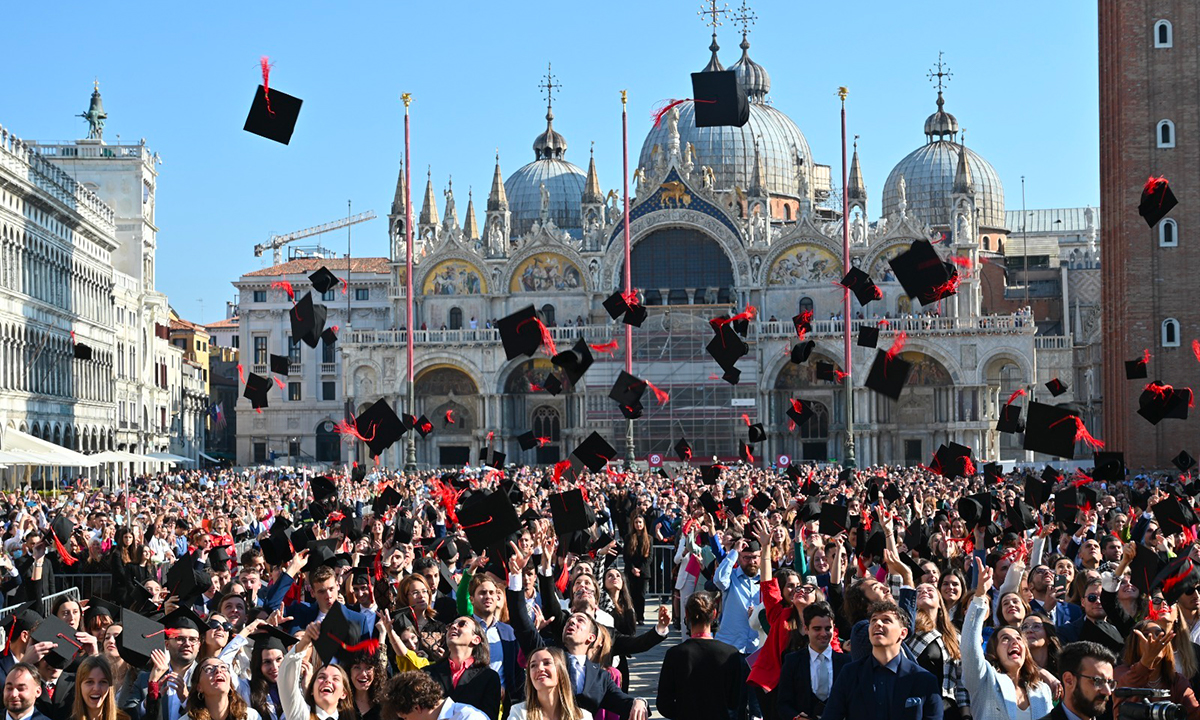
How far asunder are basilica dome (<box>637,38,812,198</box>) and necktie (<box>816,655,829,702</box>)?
6773cm

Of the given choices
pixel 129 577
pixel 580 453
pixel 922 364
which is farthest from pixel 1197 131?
pixel 129 577

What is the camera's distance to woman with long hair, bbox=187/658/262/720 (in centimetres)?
778

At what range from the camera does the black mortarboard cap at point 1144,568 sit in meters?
11.9

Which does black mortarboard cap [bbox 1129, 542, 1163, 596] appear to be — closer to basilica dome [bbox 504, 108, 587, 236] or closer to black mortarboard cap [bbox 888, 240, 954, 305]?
black mortarboard cap [bbox 888, 240, 954, 305]

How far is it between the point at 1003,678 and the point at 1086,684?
985 millimetres

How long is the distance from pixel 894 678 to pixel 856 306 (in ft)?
201

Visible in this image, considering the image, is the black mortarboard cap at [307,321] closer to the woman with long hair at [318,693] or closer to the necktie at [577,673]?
the woman with long hair at [318,693]

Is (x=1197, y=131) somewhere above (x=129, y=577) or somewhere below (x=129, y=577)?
above

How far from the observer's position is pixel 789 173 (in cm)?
8050

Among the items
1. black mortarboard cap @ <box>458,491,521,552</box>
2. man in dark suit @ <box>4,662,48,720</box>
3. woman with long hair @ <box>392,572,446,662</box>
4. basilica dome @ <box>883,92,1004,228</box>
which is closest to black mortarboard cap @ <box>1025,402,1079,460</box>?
black mortarboard cap @ <box>458,491,521,552</box>

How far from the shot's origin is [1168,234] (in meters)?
46.7

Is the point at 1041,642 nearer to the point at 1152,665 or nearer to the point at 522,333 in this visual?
the point at 1152,665

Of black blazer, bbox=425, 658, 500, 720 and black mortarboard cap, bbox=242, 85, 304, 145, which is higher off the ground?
black mortarboard cap, bbox=242, 85, 304, 145

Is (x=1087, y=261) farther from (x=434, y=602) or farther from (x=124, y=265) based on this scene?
(x=434, y=602)
